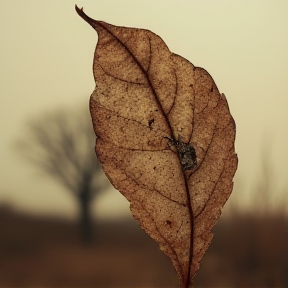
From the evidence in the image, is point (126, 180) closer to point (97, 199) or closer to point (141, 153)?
point (141, 153)

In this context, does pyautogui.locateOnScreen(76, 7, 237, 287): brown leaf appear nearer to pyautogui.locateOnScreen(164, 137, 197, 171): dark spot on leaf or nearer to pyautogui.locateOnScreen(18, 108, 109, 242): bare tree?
pyautogui.locateOnScreen(164, 137, 197, 171): dark spot on leaf

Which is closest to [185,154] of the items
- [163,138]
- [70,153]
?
[163,138]

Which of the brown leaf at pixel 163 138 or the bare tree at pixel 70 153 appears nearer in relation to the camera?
the brown leaf at pixel 163 138

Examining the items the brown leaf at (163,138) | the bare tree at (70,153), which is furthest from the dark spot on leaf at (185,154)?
the bare tree at (70,153)

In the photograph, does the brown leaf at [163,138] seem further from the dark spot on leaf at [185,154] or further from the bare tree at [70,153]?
the bare tree at [70,153]

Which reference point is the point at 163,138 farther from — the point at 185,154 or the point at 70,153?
the point at 70,153

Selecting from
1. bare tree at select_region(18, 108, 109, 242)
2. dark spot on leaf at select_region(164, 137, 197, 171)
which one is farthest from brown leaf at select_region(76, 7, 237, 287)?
bare tree at select_region(18, 108, 109, 242)
